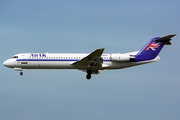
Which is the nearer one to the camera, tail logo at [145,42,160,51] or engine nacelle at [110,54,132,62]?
engine nacelle at [110,54,132,62]

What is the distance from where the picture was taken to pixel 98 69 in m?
40.3

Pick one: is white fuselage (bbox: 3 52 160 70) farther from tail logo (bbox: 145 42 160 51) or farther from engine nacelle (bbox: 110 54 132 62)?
tail logo (bbox: 145 42 160 51)

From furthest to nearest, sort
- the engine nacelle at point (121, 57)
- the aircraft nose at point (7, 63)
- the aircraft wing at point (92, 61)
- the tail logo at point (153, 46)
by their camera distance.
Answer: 1. the aircraft nose at point (7, 63)
2. the tail logo at point (153, 46)
3. the engine nacelle at point (121, 57)
4. the aircraft wing at point (92, 61)

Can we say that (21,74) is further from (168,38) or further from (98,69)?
(168,38)

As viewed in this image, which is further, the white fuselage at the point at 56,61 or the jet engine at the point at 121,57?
the white fuselage at the point at 56,61

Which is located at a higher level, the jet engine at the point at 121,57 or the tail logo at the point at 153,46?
the tail logo at the point at 153,46

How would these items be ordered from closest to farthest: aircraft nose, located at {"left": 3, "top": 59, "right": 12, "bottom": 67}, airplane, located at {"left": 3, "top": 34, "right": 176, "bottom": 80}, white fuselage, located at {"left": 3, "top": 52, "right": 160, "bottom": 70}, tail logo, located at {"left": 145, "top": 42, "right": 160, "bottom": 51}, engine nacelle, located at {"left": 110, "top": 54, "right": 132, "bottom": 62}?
engine nacelle, located at {"left": 110, "top": 54, "right": 132, "bottom": 62} < airplane, located at {"left": 3, "top": 34, "right": 176, "bottom": 80} < white fuselage, located at {"left": 3, "top": 52, "right": 160, "bottom": 70} < tail logo, located at {"left": 145, "top": 42, "right": 160, "bottom": 51} < aircraft nose, located at {"left": 3, "top": 59, "right": 12, "bottom": 67}

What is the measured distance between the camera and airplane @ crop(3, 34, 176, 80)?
39.4 meters

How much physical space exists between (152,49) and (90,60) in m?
7.88

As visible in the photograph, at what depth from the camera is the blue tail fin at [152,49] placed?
3997cm

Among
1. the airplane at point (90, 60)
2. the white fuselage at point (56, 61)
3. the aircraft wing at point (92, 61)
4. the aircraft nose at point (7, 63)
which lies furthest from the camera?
the aircraft nose at point (7, 63)

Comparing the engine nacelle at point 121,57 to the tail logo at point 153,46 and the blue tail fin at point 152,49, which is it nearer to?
the blue tail fin at point 152,49

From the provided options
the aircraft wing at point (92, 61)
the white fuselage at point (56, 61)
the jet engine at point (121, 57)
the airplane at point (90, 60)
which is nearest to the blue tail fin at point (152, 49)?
the airplane at point (90, 60)

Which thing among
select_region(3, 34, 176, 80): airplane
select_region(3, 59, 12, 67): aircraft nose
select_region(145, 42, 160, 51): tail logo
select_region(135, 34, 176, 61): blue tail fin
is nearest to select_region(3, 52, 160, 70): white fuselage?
select_region(3, 34, 176, 80): airplane
